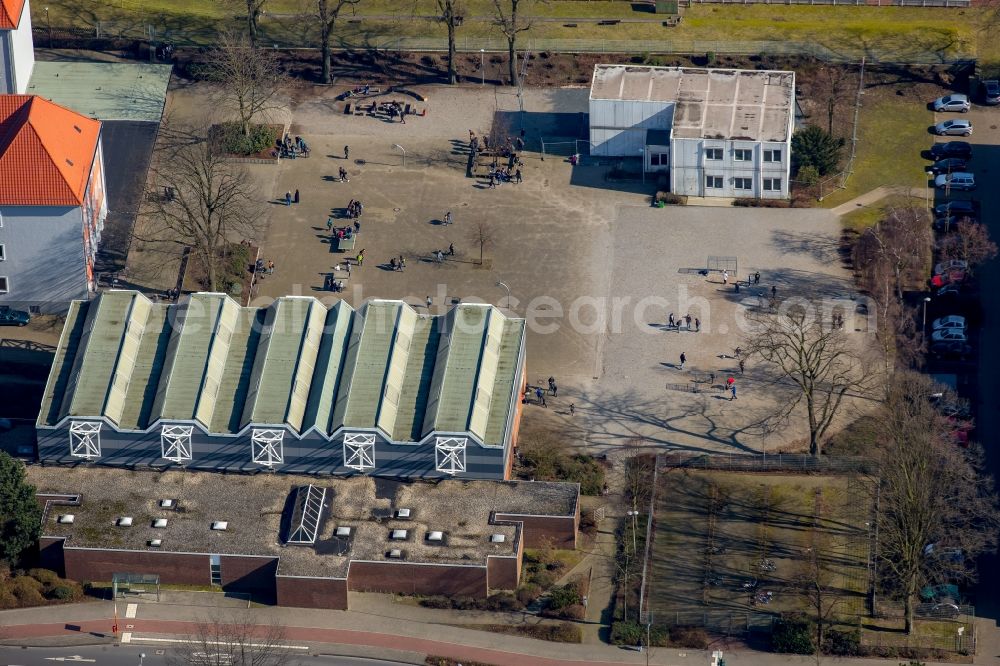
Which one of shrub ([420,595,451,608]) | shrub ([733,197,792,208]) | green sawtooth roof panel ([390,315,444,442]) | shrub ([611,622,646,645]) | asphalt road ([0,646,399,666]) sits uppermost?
shrub ([733,197,792,208])

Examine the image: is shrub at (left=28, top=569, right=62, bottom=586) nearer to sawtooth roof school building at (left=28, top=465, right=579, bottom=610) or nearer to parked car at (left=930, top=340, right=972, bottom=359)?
sawtooth roof school building at (left=28, top=465, right=579, bottom=610)

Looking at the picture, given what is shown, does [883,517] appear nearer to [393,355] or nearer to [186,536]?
[393,355]

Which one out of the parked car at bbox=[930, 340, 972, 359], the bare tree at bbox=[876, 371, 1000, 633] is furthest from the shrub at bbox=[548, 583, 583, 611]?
the parked car at bbox=[930, 340, 972, 359]

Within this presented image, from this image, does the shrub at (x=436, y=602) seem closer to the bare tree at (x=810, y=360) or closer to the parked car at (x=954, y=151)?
the bare tree at (x=810, y=360)

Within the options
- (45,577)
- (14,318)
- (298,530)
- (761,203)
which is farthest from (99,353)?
(761,203)

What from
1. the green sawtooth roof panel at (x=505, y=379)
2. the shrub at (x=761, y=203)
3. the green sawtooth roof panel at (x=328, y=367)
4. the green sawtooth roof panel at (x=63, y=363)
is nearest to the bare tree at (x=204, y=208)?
the green sawtooth roof panel at (x=63, y=363)
